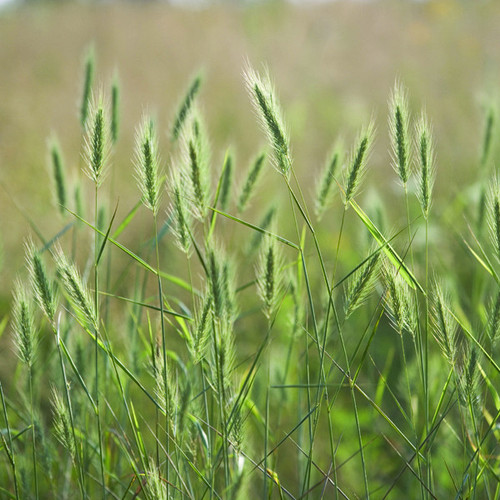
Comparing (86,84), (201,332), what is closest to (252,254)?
(86,84)

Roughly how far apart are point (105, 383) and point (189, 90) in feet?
1.67

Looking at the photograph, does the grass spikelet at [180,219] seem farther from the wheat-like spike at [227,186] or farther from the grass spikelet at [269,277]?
the wheat-like spike at [227,186]

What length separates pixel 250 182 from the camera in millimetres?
1036

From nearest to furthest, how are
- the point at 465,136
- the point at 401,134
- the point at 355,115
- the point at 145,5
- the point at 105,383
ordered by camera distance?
the point at 401,134 < the point at 105,383 < the point at 465,136 < the point at 355,115 < the point at 145,5

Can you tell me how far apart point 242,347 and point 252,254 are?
0.60 meters

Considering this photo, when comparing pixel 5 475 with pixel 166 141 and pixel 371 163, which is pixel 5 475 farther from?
pixel 166 141

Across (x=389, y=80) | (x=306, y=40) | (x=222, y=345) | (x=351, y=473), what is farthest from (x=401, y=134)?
(x=306, y=40)

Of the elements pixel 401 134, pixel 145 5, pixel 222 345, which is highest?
pixel 145 5

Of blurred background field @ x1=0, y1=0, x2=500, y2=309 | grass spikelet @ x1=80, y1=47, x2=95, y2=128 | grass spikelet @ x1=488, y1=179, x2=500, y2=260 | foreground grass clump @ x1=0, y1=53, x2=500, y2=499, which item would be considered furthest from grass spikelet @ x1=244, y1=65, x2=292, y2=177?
blurred background field @ x1=0, y1=0, x2=500, y2=309

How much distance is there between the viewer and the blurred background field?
2.99 meters

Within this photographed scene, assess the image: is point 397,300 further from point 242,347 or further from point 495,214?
point 242,347

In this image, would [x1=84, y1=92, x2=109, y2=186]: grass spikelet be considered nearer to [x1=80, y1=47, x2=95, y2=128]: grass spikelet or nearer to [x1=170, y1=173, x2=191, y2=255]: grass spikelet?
[x1=170, y1=173, x2=191, y2=255]: grass spikelet

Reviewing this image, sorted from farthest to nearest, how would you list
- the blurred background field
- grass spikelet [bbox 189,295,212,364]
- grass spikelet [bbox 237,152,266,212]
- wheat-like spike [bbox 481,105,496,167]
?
1. the blurred background field
2. wheat-like spike [bbox 481,105,496,167]
3. grass spikelet [bbox 237,152,266,212]
4. grass spikelet [bbox 189,295,212,364]

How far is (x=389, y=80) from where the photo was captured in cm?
389
